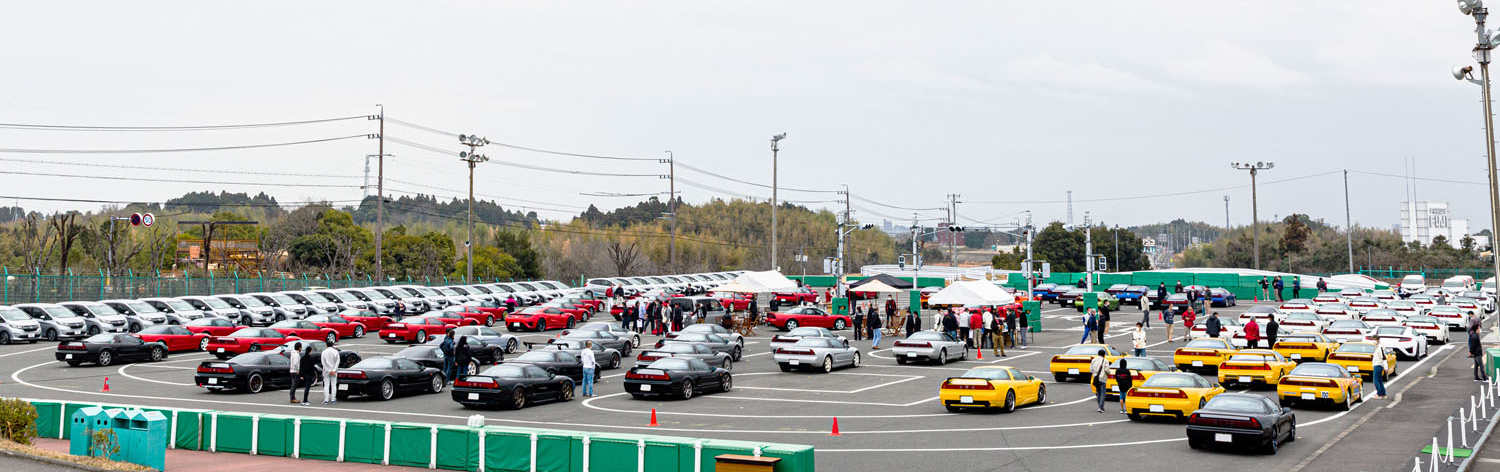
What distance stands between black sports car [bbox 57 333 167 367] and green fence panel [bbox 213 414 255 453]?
56.1 feet

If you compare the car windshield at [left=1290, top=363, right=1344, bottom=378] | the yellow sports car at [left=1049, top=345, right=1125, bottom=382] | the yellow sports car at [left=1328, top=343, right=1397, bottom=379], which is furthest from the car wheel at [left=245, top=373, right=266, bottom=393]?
the yellow sports car at [left=1328, top=343, right=1397, bottom=379]

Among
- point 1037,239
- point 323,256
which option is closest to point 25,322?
point 323,256

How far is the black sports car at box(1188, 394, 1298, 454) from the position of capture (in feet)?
53.2

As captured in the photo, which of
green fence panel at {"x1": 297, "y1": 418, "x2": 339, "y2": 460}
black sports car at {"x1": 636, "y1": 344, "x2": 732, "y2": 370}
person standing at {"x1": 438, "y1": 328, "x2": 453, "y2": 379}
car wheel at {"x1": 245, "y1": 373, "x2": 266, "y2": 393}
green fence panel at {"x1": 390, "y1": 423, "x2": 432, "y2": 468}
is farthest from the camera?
black sports car at {"x1": 636, "y1": 344, "x2": 732, "y2": 370}

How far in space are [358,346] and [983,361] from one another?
2071 centimetres

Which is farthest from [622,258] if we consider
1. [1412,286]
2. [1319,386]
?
[1319,386]

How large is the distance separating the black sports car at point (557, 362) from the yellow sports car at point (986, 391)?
905cm

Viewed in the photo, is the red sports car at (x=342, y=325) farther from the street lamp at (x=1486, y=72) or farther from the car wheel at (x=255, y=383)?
the street lamp at (x=1486, y=72)

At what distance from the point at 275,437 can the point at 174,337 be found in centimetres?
2148

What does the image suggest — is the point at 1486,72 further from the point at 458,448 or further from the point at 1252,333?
the point at 458,448

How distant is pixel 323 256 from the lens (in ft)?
294

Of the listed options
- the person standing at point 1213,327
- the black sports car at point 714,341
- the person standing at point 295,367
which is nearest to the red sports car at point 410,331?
the black sports car at point 714,341

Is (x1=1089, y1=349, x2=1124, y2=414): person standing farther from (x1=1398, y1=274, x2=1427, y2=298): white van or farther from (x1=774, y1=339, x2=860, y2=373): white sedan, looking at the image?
(x1=1398, y1=274, x2=1427, y2=298): white van

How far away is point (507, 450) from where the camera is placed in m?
15.0
